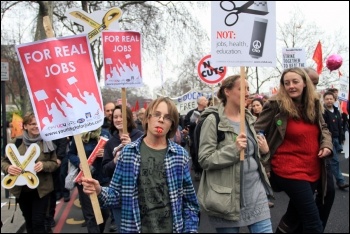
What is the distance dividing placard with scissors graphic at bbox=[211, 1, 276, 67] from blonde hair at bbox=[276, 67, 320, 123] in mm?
580

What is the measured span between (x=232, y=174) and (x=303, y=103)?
109cm

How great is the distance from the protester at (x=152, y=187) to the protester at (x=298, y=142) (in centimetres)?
120

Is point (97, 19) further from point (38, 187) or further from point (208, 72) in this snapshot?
point (208, 72)

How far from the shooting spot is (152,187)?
274 centimetres

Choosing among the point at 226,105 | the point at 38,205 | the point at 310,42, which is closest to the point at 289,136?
the point at 226,105

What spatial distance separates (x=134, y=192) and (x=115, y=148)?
139cm

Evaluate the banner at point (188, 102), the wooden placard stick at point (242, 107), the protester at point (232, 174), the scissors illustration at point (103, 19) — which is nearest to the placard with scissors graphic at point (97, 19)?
the scissors illustration at point (103, 19)

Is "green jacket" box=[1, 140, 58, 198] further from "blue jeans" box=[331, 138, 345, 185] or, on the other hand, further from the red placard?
"blue jeans" box=[331, 138, 345, 185]

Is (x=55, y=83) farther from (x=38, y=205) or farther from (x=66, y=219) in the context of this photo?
(x=66, y=219)

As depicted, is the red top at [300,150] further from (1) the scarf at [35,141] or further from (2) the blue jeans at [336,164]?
(2) the blue jeans at [336,164]

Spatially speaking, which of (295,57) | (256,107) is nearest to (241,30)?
(295,57)

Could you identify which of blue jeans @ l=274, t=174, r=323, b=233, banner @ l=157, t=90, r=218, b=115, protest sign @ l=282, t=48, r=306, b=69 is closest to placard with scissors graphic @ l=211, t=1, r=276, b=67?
blue jeans @ l=274, t=174, r=323, b=233

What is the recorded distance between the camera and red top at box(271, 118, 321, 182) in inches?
145

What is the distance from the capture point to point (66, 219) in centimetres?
658
